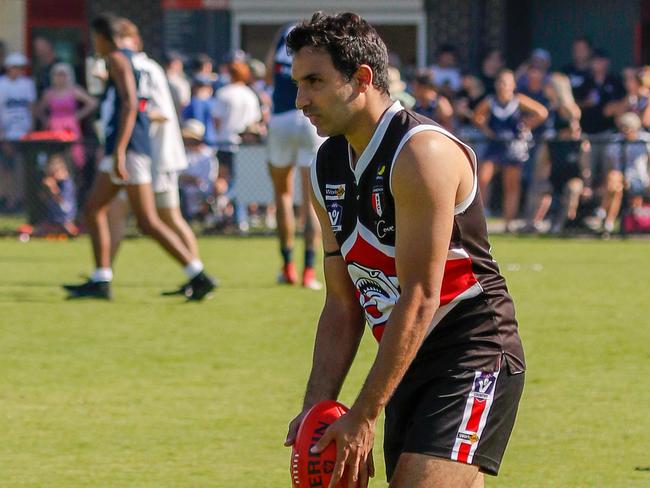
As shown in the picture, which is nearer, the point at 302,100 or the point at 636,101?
the point at 302,100

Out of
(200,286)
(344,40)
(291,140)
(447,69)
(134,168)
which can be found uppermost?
(344,40)

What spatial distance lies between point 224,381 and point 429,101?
9863 mm

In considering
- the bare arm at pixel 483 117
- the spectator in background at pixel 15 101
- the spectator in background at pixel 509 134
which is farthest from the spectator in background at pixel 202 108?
the spectator in background at pixel 509 134

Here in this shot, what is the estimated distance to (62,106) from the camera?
1964 cm

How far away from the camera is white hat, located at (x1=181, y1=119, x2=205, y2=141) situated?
712 inches

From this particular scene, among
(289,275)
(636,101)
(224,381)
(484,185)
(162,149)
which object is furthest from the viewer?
(484,185)

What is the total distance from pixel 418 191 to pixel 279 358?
490 centimetres

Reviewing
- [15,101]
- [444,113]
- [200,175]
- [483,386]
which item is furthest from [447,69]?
[483,386]

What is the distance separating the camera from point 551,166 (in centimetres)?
1792

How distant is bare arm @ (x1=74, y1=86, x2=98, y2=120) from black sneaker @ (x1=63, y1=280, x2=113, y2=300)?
8691 mm

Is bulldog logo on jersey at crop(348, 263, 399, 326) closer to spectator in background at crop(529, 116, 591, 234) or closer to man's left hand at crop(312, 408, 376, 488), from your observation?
man's left hand at crop(312, 408, 376, 488)

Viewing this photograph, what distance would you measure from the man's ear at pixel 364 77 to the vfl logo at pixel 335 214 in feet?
1.28

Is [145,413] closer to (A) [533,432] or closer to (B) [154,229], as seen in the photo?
(A) [533,432]

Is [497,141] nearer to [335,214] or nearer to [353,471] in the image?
[335,214]
